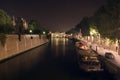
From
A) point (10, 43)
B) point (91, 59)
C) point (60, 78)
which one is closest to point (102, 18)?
point (10, 43)

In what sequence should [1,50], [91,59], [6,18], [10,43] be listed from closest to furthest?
[91,59] < [1,50] < [10,43] < [6,18]

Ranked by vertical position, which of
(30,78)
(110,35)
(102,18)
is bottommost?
(30,78)

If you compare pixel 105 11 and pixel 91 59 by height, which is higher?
pixel 105 11

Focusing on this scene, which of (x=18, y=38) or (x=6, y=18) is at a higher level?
(x=6, y=18)

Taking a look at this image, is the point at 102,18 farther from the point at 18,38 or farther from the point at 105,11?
the point at 18,38

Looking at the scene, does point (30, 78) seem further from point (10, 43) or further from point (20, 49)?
point (20, 49)

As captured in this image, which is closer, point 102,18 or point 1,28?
point 102,18

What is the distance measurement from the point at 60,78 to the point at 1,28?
42.2 m

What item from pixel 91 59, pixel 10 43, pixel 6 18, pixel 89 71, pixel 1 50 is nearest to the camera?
pixel 89 71

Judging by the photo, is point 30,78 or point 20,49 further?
point 20,49

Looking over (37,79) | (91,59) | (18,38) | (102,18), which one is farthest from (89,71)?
(18,38)

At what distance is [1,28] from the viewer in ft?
211

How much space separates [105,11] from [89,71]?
2780cm

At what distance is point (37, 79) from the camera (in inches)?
1006
